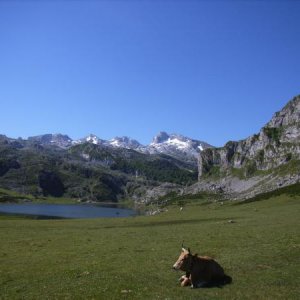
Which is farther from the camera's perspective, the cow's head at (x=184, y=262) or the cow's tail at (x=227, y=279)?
the cow's tail at (x=227, y=279)

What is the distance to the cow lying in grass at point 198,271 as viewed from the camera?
25109 mm

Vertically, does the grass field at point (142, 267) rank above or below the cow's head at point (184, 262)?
below

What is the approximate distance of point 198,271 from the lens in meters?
25.6

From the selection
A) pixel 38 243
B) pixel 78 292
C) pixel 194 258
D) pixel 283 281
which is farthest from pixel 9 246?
pixel 283 281

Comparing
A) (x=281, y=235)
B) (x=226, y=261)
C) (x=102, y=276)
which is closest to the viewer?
(x=102, y=276)

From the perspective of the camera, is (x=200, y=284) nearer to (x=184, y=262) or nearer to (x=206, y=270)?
(x=206, y=270)

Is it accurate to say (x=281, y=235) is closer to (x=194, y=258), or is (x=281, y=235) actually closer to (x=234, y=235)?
(x=234, y=235)

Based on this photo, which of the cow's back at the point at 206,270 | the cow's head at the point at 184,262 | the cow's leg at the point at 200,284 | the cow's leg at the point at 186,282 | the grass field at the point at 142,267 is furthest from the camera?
the cow's back at the point at 206,270

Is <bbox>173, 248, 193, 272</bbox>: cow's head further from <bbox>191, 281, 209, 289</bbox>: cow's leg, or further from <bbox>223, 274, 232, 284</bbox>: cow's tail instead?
<bbox>223, 274, 232, 284</bbox>: cow's tail

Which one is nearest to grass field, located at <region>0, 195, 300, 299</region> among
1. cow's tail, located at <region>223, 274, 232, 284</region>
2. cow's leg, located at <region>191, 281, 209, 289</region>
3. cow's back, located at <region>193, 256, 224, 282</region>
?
cow's tail, located at <region>223, 274, 232, 284</region>

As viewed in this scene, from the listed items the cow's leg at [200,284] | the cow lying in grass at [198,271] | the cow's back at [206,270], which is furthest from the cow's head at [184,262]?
the cow's leg at [200,284]

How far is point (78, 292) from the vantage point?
23.9 meters

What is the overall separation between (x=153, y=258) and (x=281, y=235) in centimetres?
1916

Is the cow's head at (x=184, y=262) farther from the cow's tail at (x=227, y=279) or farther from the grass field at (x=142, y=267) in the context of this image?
the cow's tail at (x=227, y=279)
